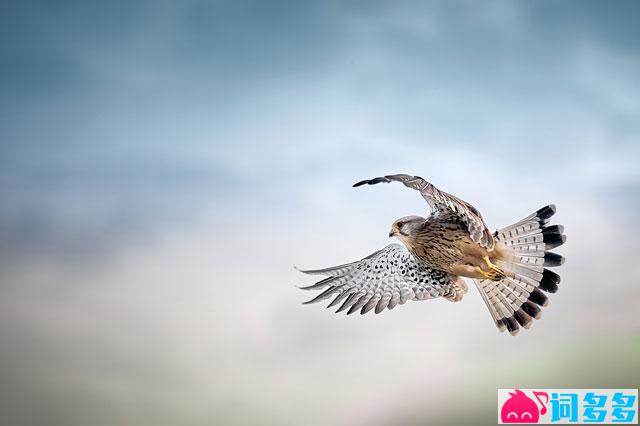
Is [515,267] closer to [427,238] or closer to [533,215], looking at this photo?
[533,215]

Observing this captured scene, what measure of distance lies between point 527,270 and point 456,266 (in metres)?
0.79

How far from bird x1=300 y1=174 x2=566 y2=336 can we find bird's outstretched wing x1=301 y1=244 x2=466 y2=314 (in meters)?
0.01

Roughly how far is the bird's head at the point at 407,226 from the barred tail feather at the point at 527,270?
0.86 m

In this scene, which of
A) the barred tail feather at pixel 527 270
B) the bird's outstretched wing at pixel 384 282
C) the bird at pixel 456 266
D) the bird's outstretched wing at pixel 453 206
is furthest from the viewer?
the bird's outstretched wing at pixel 384 282

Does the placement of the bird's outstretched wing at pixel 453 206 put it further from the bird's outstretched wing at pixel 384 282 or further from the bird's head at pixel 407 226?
the bird's outstretched wing at pixel 384 282

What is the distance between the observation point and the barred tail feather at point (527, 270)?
7242 millimetres

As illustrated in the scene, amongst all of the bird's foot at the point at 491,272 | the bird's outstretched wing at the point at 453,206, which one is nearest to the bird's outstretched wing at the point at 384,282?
the bird's foot at the point at 491,272

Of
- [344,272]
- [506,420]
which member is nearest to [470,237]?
[344,272]

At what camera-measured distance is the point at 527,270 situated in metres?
7.36

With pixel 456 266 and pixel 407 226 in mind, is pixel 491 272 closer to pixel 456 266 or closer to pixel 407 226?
pixel 456 266

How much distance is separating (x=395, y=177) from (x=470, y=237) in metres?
1.22

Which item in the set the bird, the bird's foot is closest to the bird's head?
Result: the bird

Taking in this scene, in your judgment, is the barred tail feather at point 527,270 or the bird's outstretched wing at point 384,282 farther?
the bird's outstretched wing at point 384,282

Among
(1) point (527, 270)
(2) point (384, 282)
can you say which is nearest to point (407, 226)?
(2) point (384, 282)
